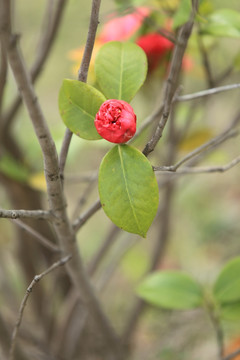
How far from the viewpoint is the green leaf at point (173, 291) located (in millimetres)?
555

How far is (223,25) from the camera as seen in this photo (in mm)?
456

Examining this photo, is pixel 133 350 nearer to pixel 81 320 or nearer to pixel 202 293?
pixel 81 320

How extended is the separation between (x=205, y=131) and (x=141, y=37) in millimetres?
239

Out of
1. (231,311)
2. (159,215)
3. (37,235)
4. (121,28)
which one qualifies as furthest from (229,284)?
(159,215)

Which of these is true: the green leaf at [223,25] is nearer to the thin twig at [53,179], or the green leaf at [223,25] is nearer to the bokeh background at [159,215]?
the bokeh background at [159,215]

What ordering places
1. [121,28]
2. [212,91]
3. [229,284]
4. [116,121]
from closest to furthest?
[116,121] → [212,91] → [229,284] → [121,28]

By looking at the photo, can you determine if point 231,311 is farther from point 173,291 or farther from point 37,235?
point 37,235

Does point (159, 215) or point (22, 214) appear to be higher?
point (159, 215)

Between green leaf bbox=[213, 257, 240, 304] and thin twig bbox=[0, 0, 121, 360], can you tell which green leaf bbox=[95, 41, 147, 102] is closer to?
thin twig bbox=[0, 0, 121, 360]

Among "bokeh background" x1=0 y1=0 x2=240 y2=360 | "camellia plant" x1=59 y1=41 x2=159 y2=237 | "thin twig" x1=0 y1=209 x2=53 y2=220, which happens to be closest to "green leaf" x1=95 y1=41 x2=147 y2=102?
"camellia plant" x1=59 y1=41 x2=159 y2=237

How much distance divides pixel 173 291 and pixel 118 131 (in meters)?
0.32

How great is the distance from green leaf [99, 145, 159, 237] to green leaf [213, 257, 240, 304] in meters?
0.24

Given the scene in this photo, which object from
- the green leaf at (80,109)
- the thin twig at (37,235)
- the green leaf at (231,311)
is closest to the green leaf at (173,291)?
the green leaf at (231,311)

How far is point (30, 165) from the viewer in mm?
798
